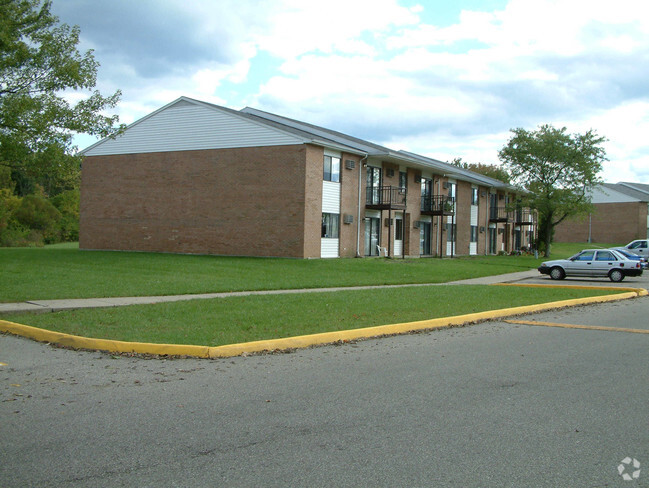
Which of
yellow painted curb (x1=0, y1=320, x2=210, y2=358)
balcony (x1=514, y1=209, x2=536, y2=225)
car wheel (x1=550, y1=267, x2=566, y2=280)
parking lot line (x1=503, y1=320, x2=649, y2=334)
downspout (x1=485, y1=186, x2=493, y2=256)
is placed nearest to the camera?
yellow painted curb (x1=0, y1=320, x2=210, y2=358)

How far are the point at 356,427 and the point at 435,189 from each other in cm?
3599

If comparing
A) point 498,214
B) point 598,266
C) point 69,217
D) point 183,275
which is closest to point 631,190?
point 498,214

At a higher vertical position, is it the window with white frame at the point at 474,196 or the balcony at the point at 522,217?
the window with white frame at the point at 474,196

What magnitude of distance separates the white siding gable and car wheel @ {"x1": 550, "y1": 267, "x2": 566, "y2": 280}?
1277 centimetres

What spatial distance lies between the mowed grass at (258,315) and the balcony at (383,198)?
16208 mm

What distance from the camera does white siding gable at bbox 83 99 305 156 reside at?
30641 mm

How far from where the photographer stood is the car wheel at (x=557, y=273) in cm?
2692

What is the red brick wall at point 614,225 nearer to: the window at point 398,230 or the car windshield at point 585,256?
the window at point 398,230

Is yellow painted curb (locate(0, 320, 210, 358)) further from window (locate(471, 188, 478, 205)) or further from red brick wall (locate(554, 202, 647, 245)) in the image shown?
red brick wall (locate(554, 202, 647, 245))

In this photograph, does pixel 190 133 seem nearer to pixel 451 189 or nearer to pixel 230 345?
pixel 451 189

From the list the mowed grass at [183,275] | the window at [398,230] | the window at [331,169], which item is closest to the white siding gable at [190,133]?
the window at [331,169]

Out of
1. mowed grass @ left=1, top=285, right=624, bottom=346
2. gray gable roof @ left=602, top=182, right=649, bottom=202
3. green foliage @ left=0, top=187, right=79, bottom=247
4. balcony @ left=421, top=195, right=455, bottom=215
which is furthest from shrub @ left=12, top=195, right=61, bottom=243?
gray gable roof @ left=602, top=182, right=649, bottom=202

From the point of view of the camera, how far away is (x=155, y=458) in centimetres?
473

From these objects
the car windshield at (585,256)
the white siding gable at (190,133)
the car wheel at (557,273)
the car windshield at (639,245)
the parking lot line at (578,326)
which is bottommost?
the parking lot line at (578,326)
